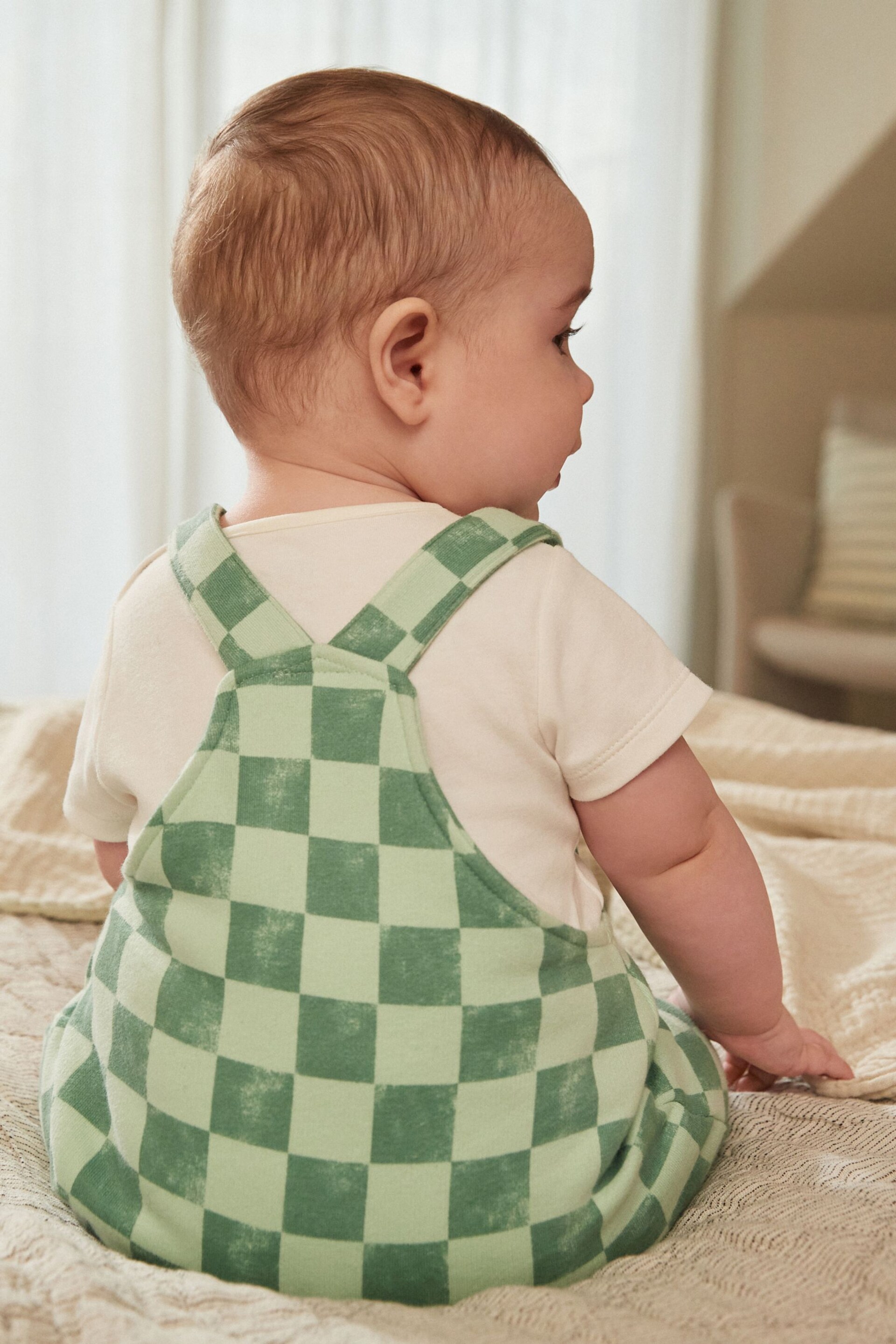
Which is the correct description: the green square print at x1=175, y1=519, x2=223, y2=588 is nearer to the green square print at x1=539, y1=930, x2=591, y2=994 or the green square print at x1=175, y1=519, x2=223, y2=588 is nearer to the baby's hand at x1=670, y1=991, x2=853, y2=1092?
the green square print at x1=539, y1=930, x2=591, y2=994

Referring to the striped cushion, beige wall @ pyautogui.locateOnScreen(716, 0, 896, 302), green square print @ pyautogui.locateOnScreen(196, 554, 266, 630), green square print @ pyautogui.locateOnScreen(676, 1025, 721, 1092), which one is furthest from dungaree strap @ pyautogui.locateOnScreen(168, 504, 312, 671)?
the striped cushion

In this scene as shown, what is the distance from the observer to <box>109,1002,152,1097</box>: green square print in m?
0.56

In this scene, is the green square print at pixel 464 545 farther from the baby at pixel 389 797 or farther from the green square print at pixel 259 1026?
the green square print at pixel 259 1026

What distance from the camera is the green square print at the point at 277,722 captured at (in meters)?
0.54

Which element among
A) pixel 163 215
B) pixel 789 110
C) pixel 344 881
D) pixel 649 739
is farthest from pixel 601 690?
pixel 789 110

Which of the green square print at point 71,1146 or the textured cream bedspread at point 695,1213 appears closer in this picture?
the textured cream bedspread at point 695,1213

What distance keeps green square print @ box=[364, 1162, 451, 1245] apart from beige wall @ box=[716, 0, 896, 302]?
236 centimetres

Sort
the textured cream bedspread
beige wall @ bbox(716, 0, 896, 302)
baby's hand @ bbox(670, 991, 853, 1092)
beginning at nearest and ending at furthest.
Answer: the textured cream bedspread
baby's hand @ bbox(670, 991, 853, 1092)
beige wall @ bbox(716, 0, 896, 302)

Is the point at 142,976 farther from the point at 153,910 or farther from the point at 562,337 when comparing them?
the point at 562,337

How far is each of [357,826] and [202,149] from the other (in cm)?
40

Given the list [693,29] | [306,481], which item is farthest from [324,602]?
[693,29]

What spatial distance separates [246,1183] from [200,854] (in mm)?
142

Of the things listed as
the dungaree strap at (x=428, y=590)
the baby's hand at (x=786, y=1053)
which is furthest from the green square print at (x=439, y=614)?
the baby's hand at (x=786, y=1053)

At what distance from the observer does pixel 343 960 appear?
1.72 feet
